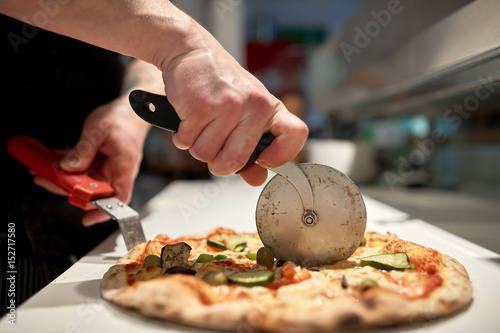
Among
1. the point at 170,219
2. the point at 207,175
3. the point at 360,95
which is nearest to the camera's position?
the point at 170,219

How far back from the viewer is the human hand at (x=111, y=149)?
1410 mm

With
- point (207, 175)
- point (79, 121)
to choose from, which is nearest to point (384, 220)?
point (79, 121)

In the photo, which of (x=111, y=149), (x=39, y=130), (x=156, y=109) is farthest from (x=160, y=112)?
(x=39, y=130)

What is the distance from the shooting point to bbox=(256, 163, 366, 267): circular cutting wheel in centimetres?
104

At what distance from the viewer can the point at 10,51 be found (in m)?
1.39

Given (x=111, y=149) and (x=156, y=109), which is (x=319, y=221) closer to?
(x=156, y=109)

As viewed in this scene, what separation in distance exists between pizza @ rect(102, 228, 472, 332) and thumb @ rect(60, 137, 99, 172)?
1.31ft

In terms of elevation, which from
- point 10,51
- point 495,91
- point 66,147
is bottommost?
point 66,147

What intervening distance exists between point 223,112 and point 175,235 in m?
0.76

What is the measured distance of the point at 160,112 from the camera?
0.97 metres

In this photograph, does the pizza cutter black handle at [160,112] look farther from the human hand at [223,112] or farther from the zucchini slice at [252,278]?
the zucchini slice at [252,278]

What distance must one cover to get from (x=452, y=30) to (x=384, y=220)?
773mm

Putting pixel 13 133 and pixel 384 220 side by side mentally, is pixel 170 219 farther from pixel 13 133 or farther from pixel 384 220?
pixel 384 220

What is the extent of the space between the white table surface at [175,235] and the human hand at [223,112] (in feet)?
1.27
